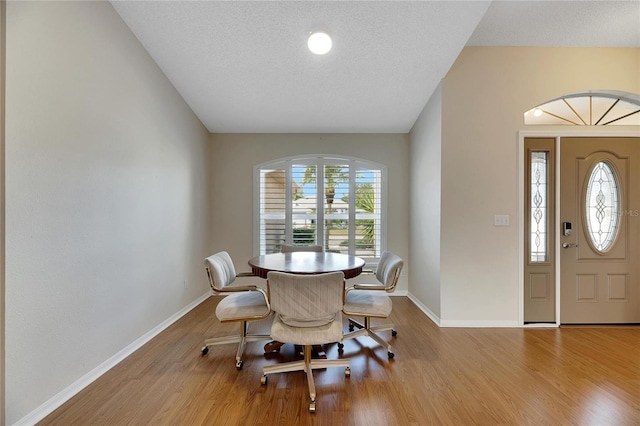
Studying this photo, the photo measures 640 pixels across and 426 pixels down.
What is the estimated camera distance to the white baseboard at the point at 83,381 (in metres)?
1.71

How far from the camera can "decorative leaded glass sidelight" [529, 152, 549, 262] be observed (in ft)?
10.6

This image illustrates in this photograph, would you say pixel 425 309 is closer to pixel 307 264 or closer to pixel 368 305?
pixel 368 305

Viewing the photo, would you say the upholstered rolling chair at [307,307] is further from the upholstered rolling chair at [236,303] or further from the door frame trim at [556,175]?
the door frame trim at [556,175]

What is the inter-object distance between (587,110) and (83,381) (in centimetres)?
544

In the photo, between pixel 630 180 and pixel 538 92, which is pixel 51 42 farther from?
pixel 630 180

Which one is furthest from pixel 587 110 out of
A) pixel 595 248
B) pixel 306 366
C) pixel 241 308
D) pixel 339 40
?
pixel 241 308

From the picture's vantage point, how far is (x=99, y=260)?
7.38ft

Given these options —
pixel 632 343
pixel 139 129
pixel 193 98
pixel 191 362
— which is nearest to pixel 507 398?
pixel 632 343

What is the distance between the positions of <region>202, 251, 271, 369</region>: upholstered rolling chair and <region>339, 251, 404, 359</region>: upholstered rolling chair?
2.37ft

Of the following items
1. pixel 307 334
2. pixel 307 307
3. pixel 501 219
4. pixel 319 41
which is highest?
pixel 319 41

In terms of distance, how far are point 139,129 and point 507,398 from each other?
3.74 m

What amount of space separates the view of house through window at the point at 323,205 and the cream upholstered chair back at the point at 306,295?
8.49ft

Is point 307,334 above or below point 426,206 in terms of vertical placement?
below

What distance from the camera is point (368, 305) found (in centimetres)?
247
